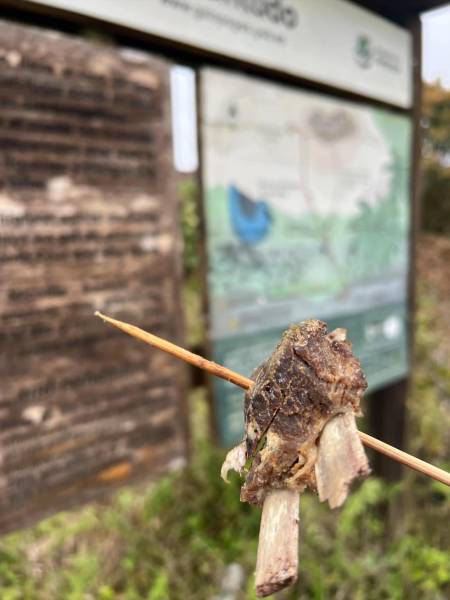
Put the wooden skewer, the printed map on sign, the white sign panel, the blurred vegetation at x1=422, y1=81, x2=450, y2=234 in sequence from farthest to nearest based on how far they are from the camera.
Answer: the blurred vegetation at x1=422, y1=81, x2=450, y2=234
the printed map on sign
the white sign panel
the wooden skewer

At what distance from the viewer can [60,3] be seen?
5.02 feet

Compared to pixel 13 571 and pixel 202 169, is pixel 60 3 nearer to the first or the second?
pixel 202 169

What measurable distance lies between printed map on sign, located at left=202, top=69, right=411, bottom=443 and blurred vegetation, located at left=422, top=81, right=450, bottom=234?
593 centimetres

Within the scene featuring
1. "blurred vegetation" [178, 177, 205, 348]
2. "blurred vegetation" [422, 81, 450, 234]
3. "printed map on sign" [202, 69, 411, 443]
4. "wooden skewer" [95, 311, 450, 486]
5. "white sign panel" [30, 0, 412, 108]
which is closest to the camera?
"wooden skewer" [95, 311, 450, 486]

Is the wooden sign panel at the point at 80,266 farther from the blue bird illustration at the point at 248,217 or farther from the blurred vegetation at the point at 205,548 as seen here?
the blurred vegetation at the point at 205,548

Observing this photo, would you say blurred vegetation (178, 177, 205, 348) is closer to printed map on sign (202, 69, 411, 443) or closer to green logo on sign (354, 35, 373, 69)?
printed map on sign (202, 69, 411, 443)

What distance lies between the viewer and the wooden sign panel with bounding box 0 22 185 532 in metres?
1.57

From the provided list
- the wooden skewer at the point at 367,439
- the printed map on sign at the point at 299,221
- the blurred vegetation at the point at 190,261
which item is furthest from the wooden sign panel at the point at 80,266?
the blurred vegetation at the point at 190,261

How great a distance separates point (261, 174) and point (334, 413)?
1.66m

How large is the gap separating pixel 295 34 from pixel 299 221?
0.79 meters

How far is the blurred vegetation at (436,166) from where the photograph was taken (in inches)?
326

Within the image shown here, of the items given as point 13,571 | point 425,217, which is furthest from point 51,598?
point 425,217

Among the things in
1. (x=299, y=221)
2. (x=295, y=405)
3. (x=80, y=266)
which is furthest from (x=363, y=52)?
(x=295, y=405)

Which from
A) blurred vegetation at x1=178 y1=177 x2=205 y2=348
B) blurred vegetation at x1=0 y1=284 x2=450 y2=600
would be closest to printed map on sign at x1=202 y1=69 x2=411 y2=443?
blurred vegetation at x1=0 y1=284 x2=450 y2=600
